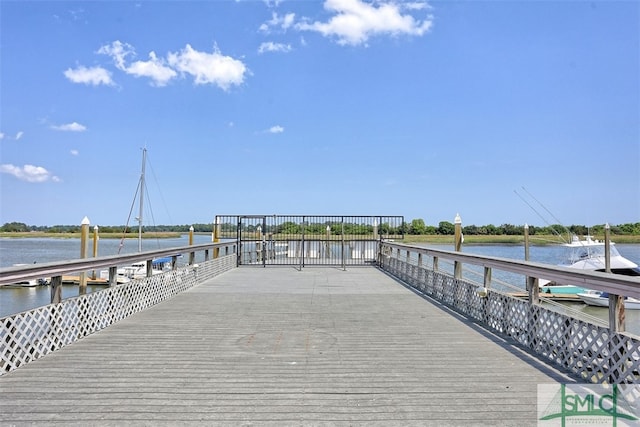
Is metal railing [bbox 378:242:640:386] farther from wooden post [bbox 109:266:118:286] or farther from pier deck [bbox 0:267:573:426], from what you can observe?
wooden post [bbox 109:266:118:286]

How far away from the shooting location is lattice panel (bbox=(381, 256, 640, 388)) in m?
3.05

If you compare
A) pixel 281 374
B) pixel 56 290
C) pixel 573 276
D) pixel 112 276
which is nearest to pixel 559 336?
pixel 573 276

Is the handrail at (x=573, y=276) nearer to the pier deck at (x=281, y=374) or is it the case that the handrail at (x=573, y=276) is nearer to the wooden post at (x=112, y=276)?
the pier deck at (x=281, y=374)

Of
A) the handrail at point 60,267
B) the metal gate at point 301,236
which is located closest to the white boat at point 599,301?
the metal gate at point 301,236

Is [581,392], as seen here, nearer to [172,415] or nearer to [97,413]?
[172,415]

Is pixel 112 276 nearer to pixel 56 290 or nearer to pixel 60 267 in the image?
pixel 56 290

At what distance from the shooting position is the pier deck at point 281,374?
107 inches

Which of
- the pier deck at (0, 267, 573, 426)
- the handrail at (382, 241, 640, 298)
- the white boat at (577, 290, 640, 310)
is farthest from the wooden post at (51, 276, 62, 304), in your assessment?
the white boat at (577, 290, 640, 310)

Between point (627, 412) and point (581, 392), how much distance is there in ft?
1.20

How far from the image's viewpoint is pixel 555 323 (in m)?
3.93

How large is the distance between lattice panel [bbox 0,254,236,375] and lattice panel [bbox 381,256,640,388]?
4704 millimetres

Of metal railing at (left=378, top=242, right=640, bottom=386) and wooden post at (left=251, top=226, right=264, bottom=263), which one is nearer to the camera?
metal railing at (left=378, top=242, right=640, bottom=386)

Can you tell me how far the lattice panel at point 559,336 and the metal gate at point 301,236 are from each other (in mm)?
7510

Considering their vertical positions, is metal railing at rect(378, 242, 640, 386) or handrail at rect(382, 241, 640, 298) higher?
handrail at rect(382, 241, 640, 298)
